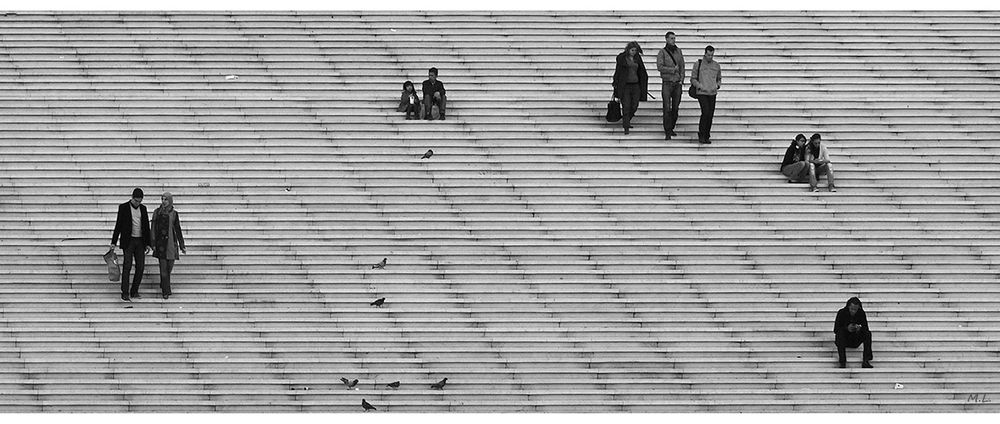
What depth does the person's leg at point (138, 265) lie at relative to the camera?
78.2 feet

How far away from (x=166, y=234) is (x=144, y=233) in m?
0.23

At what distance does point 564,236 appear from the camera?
2545cm

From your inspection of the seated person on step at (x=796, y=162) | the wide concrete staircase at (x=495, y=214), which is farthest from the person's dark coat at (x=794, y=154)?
the wide concrete staircase at (x=495, y=214)

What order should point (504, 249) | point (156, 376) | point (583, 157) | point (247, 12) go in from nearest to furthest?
point (156, 376) < point (504, 249) < point (583, 157) < point (247, 12)

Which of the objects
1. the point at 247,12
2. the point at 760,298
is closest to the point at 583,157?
the point at 760,298

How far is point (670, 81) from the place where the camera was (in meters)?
27.0

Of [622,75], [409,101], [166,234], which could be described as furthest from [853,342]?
[166,234]

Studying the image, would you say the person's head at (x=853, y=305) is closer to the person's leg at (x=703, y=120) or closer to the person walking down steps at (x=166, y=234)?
the person's leg at (x=703, y=120)

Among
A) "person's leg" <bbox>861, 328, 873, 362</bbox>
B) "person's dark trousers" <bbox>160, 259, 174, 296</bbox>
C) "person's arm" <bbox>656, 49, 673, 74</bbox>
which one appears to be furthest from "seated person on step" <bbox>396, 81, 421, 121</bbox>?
"person's leg" <bbox>861, 328, 873, 362</bbox>

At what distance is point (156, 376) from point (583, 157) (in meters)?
6.35

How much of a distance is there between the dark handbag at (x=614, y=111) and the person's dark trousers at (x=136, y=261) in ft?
20.8

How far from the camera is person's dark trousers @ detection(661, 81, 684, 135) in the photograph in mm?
26984

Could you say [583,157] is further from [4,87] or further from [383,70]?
[4,87]

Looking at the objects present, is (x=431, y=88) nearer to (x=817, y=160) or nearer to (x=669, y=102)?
(x=669, y=102)
